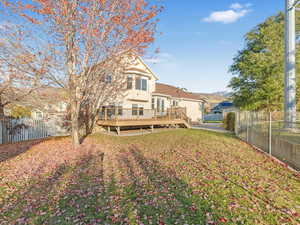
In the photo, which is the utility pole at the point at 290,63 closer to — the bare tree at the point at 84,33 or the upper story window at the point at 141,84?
the bare tree at the point at 84,33

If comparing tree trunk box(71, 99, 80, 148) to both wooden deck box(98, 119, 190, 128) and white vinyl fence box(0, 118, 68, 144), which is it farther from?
white vinyl fence box(0, 118, 68, 144)

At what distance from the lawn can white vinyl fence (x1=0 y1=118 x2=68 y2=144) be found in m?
4.07

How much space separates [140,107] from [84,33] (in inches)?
422

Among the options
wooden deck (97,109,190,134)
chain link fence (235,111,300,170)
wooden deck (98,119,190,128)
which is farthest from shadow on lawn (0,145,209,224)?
wooden deck (97,109,190,134)

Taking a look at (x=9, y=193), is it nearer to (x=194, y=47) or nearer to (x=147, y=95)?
(x=147, y=95)

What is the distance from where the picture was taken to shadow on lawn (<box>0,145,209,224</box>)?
10.0 ft

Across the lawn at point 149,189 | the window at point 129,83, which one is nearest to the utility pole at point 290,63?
the lawn at point 149,189

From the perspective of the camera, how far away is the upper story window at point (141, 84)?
1723cm

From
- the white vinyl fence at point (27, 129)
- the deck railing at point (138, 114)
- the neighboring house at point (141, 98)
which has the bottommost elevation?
the white vinyl fence at point (27, 129)

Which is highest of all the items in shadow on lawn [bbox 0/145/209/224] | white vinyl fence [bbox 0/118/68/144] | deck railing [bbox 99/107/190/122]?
deck railing [bbox 99/107/190/122]

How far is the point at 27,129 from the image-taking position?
36.9 feet

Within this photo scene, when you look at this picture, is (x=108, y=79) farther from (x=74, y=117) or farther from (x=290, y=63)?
(x=290, y=63)

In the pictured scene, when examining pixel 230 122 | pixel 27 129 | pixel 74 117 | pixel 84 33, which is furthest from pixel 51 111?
pixel 230 122

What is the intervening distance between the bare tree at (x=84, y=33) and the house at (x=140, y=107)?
9.43ft
